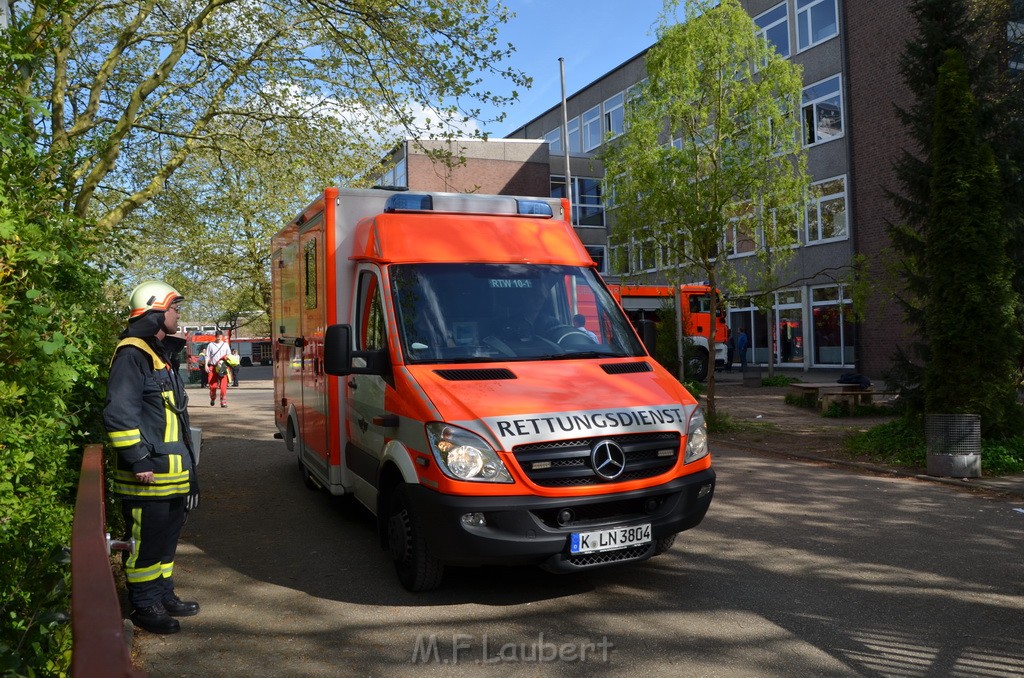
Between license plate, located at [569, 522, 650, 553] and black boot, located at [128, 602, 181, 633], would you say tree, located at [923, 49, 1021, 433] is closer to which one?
license plate, located at [569, 522, 650, 553]

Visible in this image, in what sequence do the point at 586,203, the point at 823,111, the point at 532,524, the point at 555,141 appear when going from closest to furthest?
the point at 532,524
the point at 823,111
the point at 586,203
the point at 555,141

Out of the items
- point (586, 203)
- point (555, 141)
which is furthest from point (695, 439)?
point (555, 141)

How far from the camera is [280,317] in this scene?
9.88 metres

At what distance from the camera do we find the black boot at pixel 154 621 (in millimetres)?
4680

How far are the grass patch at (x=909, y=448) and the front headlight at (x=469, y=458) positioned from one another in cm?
689

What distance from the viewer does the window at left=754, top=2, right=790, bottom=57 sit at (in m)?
29.5

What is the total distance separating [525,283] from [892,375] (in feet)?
27.4

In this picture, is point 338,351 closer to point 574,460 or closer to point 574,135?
point 574,460

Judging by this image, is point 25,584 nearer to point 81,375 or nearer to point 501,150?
point 81,375

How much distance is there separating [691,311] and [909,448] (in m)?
18.8

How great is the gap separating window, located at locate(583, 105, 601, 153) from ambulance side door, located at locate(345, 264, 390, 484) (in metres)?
37.0

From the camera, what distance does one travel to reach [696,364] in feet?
83.4

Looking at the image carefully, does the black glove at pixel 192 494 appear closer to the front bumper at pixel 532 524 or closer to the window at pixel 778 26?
the front bumper at pixel 532 524

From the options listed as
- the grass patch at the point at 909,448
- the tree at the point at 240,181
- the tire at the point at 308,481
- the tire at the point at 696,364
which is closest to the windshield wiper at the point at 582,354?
the tire at the point at 308,481
